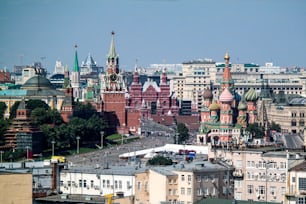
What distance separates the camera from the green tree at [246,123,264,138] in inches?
4366

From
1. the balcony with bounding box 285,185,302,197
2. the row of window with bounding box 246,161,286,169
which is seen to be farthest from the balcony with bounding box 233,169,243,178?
the balcony with bounding box 285,185,302,197

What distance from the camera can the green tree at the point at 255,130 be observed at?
364ft

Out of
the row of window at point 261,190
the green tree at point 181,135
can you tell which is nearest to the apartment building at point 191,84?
the green tree at point 181,135

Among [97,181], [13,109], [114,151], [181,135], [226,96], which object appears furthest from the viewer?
[13,109]

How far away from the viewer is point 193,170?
4703 cm

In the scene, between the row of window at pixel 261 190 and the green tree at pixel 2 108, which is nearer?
the row of window at pixel 261 190

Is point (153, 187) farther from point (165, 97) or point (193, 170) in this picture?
point (165, 97)

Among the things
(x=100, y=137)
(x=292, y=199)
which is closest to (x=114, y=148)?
(x=100, y=137)

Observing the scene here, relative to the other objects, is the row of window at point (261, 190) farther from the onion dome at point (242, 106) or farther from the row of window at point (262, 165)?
the onion dome at point (242, 106)

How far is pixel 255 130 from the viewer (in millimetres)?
114312

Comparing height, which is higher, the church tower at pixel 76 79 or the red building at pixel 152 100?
the church tower at pixel 76 79

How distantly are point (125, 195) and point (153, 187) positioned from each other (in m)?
1.91

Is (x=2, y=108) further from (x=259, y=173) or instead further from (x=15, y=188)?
(x=15, y=188)

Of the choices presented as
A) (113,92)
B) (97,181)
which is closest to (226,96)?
(113,92)
